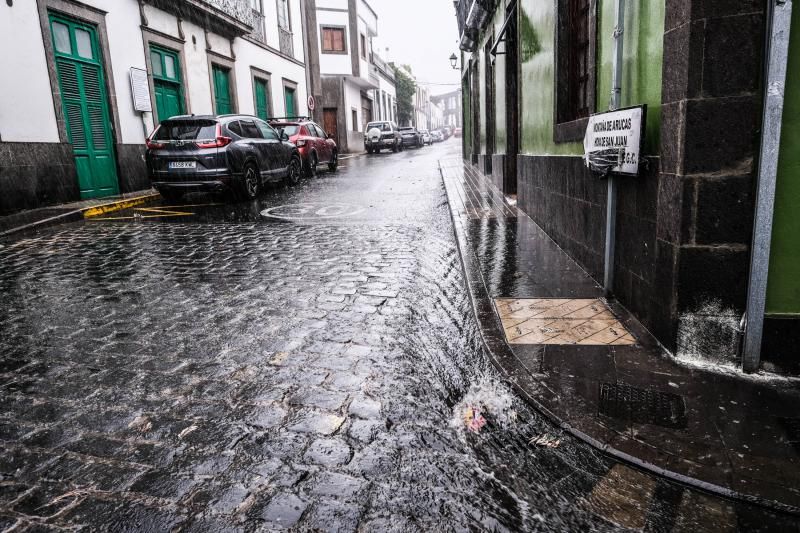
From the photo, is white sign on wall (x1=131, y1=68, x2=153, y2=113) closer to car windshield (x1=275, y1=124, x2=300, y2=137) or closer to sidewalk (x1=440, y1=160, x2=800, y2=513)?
car windshield (x1=275, y1=124, x2=300, y2=137)

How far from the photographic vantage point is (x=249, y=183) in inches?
485

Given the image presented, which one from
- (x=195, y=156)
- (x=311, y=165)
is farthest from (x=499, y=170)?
(x=311, y=165)

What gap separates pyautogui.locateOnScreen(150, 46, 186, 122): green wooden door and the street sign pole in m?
13.9

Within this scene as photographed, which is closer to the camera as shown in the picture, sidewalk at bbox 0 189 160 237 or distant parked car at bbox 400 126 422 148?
sidewalk at bbox 0 189 160 237

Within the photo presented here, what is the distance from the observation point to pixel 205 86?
59.6 feet

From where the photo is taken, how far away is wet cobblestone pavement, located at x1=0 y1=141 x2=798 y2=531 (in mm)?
2062

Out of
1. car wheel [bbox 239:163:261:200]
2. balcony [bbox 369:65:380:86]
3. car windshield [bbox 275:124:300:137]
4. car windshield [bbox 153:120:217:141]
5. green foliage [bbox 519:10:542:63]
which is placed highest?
balcony [bbox 369:65:380:86]

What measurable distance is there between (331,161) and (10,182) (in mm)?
11648

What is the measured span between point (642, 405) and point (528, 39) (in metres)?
6.90

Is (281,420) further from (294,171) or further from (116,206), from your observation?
(294,171)

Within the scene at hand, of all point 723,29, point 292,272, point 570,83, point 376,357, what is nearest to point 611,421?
point 376,357

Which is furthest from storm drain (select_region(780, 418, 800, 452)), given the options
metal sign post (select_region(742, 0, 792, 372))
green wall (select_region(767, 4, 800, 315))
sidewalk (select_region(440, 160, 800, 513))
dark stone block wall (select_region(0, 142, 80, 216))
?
dark stone block wall (select_region(0, 142, 80, 216))

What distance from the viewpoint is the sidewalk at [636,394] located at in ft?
7.38

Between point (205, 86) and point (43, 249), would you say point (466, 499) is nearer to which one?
point (43, 249)
